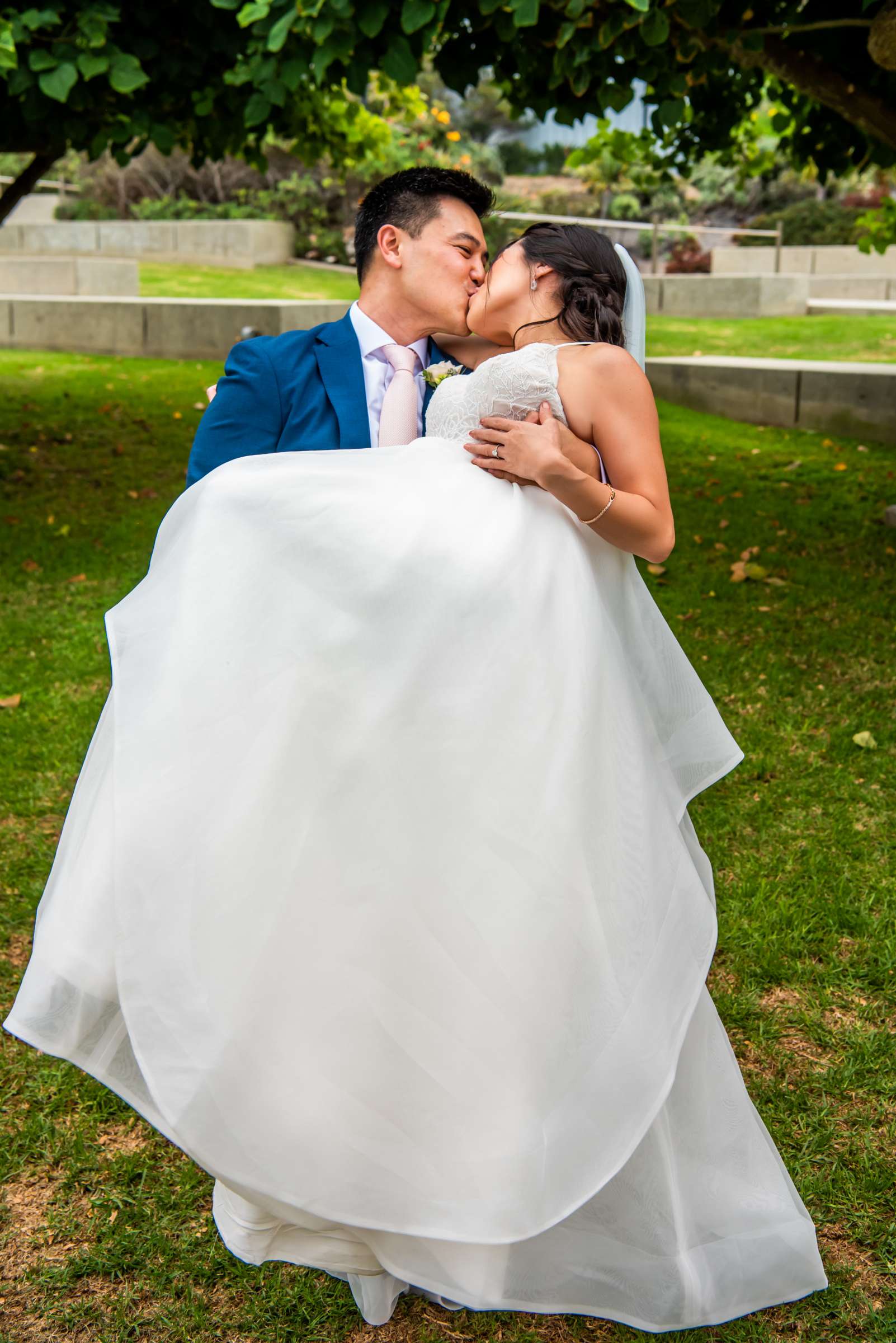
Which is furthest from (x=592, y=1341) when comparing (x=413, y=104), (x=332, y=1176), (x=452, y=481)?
(x=413, y=104)

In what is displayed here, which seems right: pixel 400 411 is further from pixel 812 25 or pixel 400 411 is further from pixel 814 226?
pixel 814 226

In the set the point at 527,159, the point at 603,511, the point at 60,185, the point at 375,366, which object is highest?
the point at 527,159

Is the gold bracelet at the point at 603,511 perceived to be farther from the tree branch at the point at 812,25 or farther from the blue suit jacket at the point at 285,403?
the tree branch at the point at 812,25

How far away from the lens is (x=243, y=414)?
2.48m

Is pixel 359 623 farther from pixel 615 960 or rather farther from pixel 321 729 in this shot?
pixel 615 960

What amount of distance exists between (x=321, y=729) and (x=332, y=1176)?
746 millimetres

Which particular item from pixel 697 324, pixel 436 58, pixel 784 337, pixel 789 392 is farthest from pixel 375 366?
pixel 697 324

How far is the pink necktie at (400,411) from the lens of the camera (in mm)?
2477

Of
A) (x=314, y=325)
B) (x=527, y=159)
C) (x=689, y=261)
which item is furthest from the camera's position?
(x=527, y=159)

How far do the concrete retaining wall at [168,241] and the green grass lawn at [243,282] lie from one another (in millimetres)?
399

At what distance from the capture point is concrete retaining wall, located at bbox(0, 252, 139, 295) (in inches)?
647

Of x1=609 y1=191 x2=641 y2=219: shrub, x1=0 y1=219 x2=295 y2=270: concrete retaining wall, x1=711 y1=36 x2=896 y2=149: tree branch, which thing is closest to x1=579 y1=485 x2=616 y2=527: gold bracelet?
x1=711 y1=36 x2=896 y2=149: tree branch

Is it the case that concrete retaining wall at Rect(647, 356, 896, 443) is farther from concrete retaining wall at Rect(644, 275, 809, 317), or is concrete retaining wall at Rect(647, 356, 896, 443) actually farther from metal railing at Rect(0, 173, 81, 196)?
metal railing at Rect(0, 173, 81, 196)

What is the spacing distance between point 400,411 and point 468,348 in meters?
0.28
